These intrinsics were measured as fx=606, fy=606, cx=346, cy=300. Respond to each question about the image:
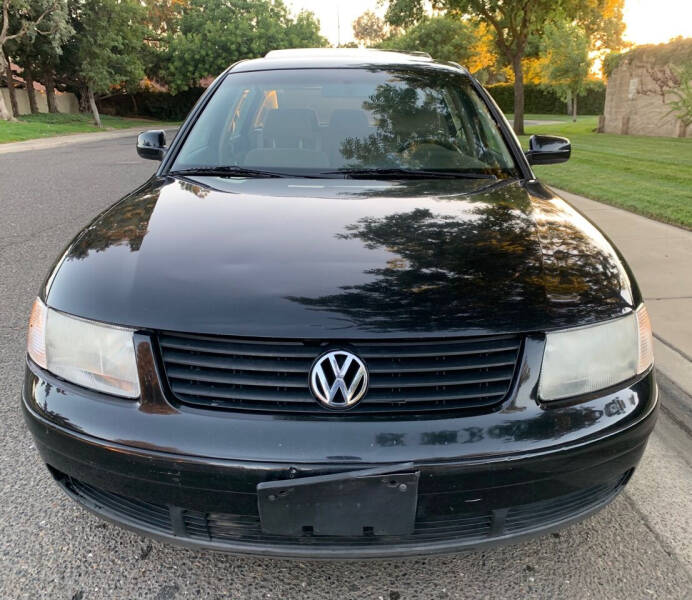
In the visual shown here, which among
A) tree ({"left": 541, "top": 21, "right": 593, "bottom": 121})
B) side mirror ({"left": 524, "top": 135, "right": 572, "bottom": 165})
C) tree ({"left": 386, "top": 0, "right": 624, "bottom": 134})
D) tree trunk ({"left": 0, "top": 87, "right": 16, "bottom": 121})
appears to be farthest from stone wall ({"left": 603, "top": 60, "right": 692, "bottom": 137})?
tree trunk ({"left": 0, "top": 87, "right": 16, "bottom": 121})

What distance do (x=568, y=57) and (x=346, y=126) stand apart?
34.9 metres

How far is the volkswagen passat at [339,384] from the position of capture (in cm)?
146

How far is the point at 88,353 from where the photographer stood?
1.63 meters

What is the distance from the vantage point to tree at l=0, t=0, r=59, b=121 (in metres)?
25.0

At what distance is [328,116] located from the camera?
9.34 ft

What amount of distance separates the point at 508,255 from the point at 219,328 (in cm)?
87

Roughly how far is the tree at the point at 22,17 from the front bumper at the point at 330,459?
1130 inches

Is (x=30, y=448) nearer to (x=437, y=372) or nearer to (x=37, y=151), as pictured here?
(x=437, y=372)

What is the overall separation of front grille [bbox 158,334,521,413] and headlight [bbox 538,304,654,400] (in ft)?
0.50

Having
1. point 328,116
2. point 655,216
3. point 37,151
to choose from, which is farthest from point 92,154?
point 328,116

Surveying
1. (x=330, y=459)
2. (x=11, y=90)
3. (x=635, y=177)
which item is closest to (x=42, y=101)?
(x=11, y=90)

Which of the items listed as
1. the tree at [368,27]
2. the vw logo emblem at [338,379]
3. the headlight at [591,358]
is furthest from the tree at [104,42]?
the tree at [368,27]

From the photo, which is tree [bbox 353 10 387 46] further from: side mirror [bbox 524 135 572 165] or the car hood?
the car hood

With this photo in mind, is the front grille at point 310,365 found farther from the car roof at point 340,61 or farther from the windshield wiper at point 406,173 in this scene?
the car roof at point 340,61
